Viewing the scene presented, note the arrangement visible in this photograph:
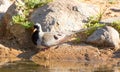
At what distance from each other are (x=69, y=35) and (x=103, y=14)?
178 centimetres

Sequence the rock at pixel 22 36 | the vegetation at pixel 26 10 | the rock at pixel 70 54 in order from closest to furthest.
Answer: the rock at pixel 70 54 → the rock at pixel 22 36 → the vegetation at pixel 26 10

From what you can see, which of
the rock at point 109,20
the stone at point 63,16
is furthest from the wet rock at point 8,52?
the rock at point 109,20

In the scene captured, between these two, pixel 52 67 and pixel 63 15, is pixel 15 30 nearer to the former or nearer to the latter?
pixel 63 15

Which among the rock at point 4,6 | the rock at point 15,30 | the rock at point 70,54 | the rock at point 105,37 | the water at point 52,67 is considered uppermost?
the rock at point 4,6

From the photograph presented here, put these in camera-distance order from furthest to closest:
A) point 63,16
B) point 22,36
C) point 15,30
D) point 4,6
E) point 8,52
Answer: point 4,6 < point 63,16 < point 15,30 < point 22,36 < point 8,52

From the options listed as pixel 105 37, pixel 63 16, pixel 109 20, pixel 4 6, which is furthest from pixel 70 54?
pixel 4 6

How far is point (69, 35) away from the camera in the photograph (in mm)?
14211

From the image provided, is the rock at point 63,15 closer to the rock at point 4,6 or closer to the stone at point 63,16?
the stone at point 63,16

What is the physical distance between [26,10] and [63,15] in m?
1.20

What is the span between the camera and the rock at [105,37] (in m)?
13.9

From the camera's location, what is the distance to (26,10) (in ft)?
51.1

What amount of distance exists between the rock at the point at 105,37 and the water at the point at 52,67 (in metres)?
1.05

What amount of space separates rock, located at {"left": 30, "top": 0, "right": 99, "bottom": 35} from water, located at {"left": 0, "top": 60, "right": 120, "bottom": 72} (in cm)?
149

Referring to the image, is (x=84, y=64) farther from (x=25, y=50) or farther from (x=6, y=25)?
(x=6, y=25)
